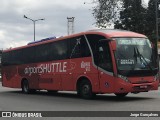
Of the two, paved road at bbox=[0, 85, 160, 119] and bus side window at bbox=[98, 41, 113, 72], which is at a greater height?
bus side window at bbox=[98, 41, 113, 72]

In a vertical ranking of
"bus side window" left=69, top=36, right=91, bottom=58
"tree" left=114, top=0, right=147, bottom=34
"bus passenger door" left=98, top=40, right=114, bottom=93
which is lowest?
"bus passenger door" left=98, top=40, right=114, bottom=93

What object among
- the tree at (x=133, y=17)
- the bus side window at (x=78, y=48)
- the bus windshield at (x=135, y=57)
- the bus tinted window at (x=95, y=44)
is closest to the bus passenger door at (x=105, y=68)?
the bus tinted window at (x=95, y=44)

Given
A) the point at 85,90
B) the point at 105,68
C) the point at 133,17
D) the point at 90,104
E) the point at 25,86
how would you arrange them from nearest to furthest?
the point at 90,104 → the point at 105,68 → the point at 85,90 → the point at 25,86 → the point at 133,17

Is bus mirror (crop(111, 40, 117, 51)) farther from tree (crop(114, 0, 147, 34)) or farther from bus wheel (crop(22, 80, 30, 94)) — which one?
tree (crop(114, 0, 147, 34))

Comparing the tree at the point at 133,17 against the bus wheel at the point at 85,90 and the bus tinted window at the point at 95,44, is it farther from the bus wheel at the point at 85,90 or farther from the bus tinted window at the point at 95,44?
the bus tinted window at the point at 95,44

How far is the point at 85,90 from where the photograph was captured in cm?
2012

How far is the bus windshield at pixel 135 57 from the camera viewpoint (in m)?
18.0

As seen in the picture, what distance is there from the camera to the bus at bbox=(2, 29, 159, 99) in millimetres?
18031

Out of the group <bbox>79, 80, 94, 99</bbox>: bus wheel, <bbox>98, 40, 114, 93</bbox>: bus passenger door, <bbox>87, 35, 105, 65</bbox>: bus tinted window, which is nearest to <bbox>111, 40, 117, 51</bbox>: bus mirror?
<bbox>98, 40, 114, 93</bbox>: bus passenger door

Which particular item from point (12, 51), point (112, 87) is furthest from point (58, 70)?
point (12, 51)

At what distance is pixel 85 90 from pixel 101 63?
1949 mm

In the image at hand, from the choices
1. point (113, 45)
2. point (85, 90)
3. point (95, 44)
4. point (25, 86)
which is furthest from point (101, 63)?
point (25, 86)

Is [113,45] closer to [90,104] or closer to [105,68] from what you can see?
[105,68]

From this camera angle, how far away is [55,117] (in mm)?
13367
